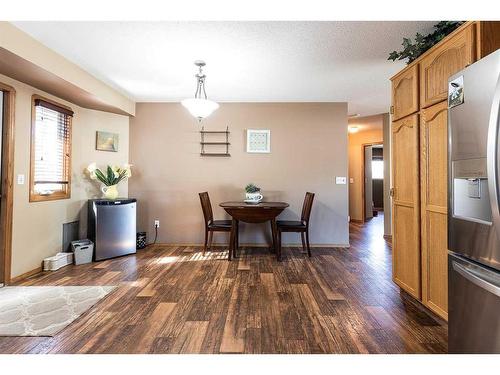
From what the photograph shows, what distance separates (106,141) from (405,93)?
3832 millimetres

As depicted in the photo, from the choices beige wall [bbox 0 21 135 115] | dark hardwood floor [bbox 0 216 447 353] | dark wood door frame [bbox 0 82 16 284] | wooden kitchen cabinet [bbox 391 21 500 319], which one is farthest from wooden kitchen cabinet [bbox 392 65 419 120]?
dark wood door frame [bbox 0 82 16 284]

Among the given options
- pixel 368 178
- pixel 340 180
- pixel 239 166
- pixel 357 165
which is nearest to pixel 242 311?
pixel 239 166

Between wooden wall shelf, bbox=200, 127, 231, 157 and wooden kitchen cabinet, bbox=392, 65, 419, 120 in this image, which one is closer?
wooden kitchen cabinet, bbox=392, 65, 419, 120

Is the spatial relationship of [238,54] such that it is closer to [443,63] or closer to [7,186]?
[443,63]

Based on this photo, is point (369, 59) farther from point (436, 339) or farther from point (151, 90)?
point (151, 90)

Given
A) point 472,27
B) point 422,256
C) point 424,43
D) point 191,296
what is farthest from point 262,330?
point 424,43

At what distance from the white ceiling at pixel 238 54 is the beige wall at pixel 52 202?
0.63 meters

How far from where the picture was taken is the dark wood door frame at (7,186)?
2.58 meters

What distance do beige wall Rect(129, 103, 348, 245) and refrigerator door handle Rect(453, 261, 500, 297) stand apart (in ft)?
9.69

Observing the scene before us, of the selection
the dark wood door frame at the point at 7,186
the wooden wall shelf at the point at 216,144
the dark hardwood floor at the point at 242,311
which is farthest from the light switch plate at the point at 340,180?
the dark wood door frame at the point at 7,186

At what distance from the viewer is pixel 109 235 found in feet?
11.4

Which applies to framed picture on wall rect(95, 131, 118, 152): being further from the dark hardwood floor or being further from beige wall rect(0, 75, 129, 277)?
the dark hardwood floor

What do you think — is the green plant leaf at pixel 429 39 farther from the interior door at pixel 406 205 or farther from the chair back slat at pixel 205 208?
the chair back slat at pixel 205 208

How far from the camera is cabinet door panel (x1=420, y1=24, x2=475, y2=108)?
59.4 inches
